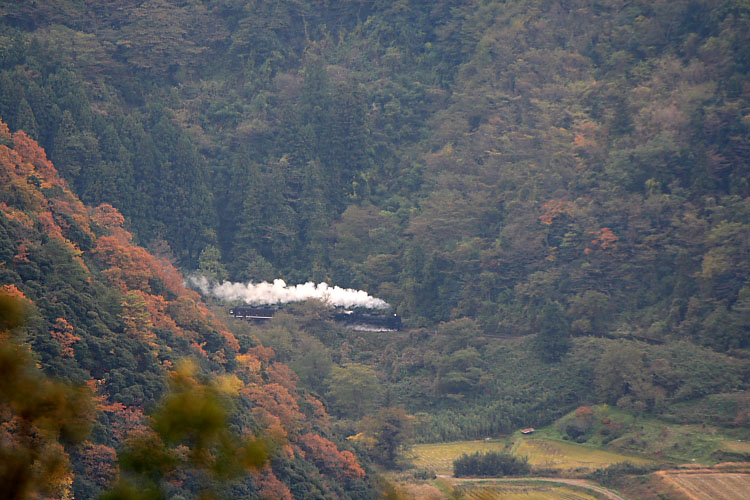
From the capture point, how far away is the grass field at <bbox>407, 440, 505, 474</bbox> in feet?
66.5

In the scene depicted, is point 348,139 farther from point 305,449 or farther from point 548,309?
point 305,449

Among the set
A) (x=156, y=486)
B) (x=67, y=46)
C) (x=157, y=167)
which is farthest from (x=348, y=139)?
(x=156, y=486)

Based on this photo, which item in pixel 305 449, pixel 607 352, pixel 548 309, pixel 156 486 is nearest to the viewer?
pixel 156 486

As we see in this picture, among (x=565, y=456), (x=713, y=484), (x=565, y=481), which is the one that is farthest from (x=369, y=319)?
(x=713, y=484)

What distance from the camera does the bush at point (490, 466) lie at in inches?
781

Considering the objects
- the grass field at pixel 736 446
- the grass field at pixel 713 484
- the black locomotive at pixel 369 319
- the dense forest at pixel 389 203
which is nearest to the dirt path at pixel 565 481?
the grass field at pixel 713 484

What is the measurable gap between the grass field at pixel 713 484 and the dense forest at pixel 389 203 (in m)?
2.91

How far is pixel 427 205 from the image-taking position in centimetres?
3092

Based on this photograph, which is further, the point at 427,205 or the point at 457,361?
the point at 427,205

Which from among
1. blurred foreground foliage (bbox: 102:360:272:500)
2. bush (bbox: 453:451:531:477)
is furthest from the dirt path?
blurred foreground foliage (bbox: 102:360:272:500)

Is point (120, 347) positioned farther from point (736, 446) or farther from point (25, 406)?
point (25, 406)

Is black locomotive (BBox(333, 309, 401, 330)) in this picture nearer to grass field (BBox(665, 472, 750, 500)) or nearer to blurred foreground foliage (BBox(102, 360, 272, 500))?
grass field (BBox(665, 472, 750, 500))

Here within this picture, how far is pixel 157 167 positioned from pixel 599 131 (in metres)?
14.0

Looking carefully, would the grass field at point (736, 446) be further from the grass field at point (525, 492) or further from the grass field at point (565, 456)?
the grass field at point (525, 492)
